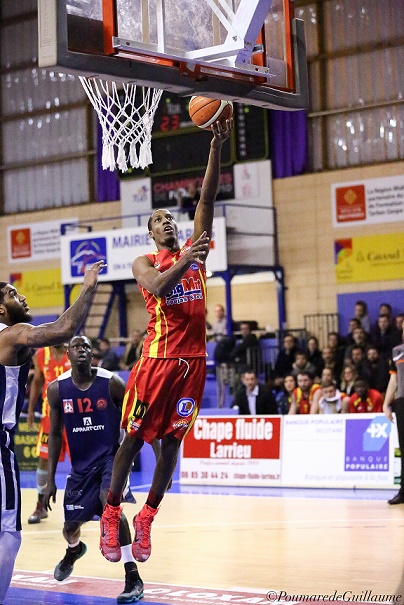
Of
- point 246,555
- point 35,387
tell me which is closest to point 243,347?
point 35,387

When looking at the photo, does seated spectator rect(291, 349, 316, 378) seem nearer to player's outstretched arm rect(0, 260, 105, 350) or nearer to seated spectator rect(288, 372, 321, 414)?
seated spectator rect(288, 372, 321, 414)

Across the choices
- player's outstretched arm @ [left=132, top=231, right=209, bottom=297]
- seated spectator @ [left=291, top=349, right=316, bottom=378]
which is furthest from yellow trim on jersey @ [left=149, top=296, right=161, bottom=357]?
seated spectator @ [left=291, top=349, right=316, bottom=378]

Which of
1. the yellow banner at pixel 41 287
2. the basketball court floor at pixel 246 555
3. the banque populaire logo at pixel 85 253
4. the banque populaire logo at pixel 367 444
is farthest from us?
the yellow banner at pixel 41 287

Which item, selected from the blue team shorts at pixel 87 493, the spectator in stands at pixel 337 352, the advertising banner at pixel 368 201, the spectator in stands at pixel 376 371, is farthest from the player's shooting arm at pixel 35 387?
the advertising banner at pixel 368 201

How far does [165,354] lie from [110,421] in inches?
65.9

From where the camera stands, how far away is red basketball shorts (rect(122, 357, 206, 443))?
271 inches

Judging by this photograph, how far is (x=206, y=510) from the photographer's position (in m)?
12.3

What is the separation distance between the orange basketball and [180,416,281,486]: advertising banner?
8.19m

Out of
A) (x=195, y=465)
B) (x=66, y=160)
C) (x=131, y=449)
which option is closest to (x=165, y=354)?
(x=131, y=449)

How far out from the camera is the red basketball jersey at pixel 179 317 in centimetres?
689

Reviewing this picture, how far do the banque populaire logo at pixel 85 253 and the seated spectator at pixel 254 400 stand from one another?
717cm

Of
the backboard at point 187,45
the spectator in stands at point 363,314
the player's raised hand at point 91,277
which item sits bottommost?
the spectator in stands at point 363,314

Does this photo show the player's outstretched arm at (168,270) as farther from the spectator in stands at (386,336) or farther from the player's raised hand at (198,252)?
the spectator in stands at (386,336)

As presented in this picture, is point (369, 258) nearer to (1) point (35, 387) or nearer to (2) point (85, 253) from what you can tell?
(2) point (85, 253)
